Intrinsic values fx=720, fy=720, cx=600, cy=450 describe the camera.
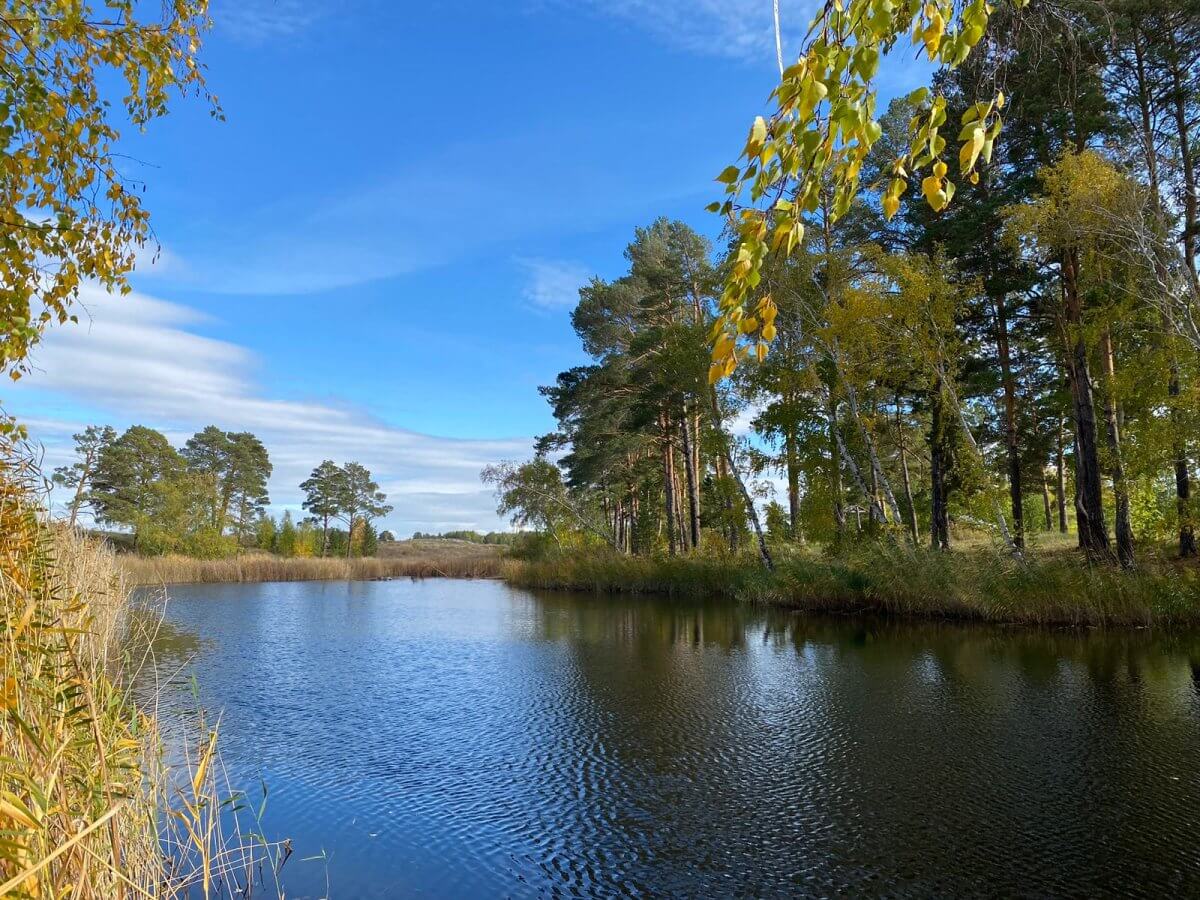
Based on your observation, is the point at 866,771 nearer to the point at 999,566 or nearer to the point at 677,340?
the point at 999,566

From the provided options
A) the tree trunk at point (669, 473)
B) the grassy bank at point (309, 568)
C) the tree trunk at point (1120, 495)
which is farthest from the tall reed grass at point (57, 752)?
the grassy bank at point (309, 568)

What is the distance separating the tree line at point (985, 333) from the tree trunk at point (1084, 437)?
0.05 m

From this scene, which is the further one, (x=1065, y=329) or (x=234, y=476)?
(x=234, y=476)

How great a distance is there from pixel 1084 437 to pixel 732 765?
41.9 ft

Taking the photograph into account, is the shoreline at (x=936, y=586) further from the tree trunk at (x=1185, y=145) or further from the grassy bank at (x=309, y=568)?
the grassy bank at (x=309, y=568)

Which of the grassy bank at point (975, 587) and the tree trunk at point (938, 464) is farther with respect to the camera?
the tree trunk at point (938, 464)

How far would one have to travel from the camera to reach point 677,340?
21453 millimetres

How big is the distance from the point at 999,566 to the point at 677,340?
420 inches

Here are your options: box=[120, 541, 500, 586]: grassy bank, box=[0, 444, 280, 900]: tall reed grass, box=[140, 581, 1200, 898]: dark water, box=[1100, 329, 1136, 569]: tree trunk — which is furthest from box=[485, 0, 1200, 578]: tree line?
box=[120, 541, 500, 586]: grassy bank

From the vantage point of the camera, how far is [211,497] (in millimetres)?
49406

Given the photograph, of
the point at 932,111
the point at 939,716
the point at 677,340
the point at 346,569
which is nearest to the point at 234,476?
the point at 346,569

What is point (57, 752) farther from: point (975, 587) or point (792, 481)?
point (792, 481)

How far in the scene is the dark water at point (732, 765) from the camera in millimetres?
4379

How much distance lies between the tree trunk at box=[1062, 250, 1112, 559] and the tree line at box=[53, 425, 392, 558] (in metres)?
39.5
